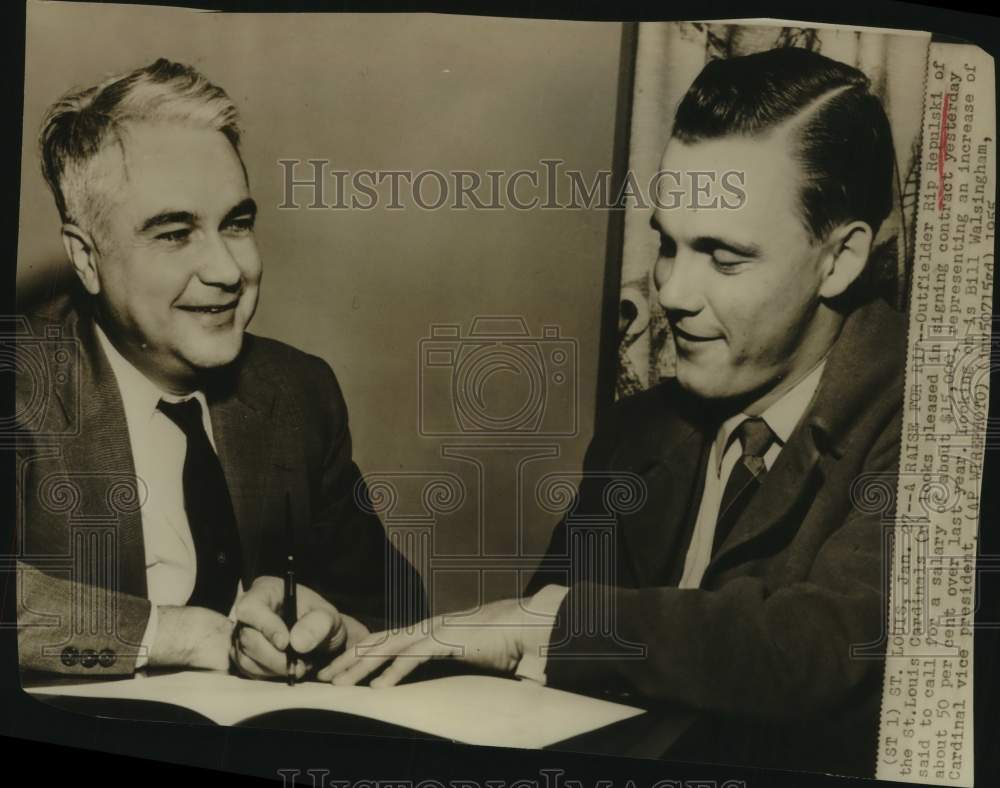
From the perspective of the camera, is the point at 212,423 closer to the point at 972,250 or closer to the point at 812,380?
the point at 812,380

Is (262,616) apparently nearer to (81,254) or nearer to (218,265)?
(218,265)

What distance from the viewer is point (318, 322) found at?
2551mm

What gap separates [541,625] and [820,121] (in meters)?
1.22

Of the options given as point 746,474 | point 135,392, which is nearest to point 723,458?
point 746,474

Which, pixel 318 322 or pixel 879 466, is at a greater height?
pixel 318 322

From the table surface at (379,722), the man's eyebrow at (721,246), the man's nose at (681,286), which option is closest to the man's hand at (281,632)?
the table surface at (379,722)

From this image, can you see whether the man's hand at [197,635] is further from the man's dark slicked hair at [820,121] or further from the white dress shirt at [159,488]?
the man's dark slicked hair at [820,121]

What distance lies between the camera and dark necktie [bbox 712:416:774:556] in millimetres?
2518

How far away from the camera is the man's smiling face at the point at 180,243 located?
99.3 inches

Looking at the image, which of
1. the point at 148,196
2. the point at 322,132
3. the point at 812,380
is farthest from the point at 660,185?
the point at 148,196

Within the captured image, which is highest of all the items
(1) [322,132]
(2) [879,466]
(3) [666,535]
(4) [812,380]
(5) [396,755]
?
(1) [322,132]

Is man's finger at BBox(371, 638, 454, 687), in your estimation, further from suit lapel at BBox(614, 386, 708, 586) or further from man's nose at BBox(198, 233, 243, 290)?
man's nose at BBox(198, 233, 243, 290)

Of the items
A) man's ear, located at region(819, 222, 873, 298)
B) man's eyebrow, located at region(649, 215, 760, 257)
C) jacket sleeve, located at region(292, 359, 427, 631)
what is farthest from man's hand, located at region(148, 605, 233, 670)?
man's ear, located at region(819, 222, 873, 298)

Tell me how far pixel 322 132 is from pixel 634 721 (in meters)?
1.44
